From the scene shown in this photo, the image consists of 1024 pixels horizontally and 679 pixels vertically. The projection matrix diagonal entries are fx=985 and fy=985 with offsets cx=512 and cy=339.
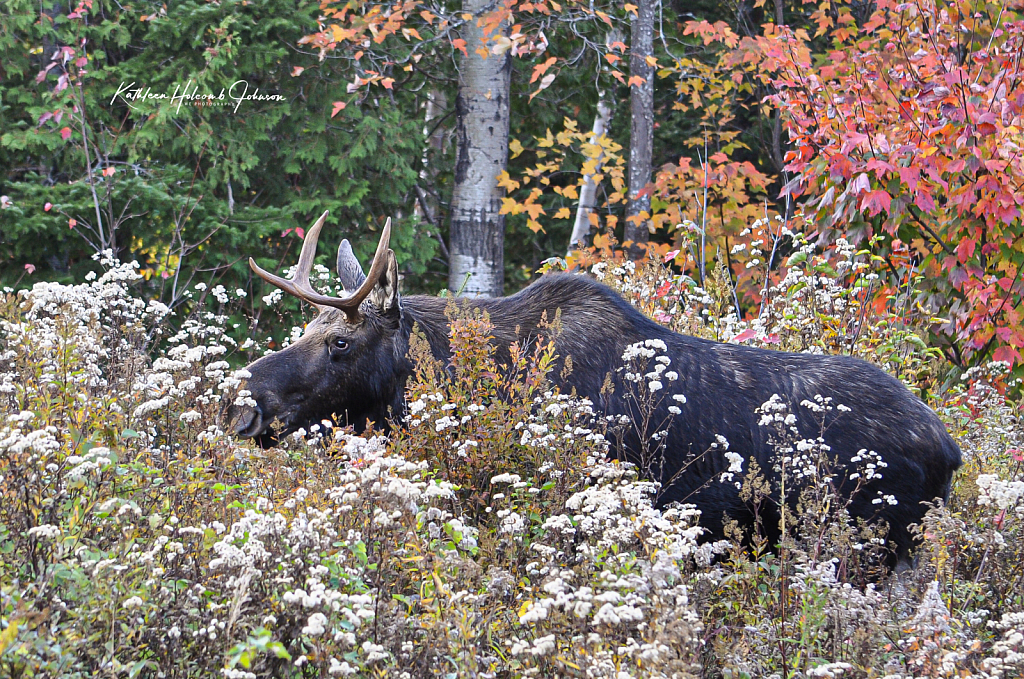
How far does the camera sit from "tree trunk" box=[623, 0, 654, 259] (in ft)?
37.2

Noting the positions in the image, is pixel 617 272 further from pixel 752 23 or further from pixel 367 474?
pixel 752 23

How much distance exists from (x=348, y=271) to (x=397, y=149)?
14.0 ft

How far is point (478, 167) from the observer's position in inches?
383

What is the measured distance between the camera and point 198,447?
12.8ft

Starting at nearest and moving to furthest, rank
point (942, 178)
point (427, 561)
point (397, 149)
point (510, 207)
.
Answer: point (427, 561) < point (942, 178) < point (397, 149) < point (510, 207)

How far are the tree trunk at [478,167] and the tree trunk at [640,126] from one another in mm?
2286

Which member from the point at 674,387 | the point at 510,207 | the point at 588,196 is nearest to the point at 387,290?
the point at 674,387

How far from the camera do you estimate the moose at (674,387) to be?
4492mm

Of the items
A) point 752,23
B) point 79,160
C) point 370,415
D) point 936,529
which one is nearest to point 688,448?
point 936,529

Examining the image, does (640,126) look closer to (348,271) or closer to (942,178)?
(942,178)

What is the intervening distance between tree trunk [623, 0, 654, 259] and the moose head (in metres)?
6.95

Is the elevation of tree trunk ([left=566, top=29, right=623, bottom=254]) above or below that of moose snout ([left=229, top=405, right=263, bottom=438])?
above
